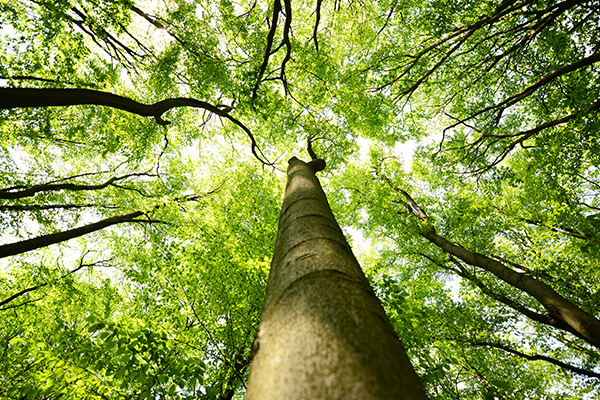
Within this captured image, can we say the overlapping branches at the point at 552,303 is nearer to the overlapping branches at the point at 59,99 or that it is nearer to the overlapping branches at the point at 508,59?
the overlapping branches at the point at 508,59

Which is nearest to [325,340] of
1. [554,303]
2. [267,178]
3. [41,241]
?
[554,303]

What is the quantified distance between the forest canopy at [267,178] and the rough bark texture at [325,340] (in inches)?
85.9

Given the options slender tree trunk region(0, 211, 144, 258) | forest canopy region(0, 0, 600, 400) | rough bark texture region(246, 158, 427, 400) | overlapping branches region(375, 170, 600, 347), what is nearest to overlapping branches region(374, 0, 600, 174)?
forest canopy region(0, 0, 600, 400)

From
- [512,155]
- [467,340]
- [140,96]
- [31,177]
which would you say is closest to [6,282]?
[31,177]

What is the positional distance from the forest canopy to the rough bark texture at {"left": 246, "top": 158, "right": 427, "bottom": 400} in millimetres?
2181

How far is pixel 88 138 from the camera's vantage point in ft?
26.3

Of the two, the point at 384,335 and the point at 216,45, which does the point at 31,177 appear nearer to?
the point at 216,45

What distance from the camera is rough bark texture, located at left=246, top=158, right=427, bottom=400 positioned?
674 millimetres

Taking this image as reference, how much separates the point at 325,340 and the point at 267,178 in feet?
35.0

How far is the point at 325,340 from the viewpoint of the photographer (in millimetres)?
812

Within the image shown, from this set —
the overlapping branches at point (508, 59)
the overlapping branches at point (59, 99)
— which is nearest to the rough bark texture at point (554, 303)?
the overlapping branches at point (508, 59)

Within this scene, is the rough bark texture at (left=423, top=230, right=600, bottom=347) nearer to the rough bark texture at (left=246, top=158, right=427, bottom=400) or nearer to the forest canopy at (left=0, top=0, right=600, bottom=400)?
the forest canopy at (left=0, top=0, right=600, bottom=400)

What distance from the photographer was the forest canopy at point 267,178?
417cm

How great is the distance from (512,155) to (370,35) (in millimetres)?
9180
